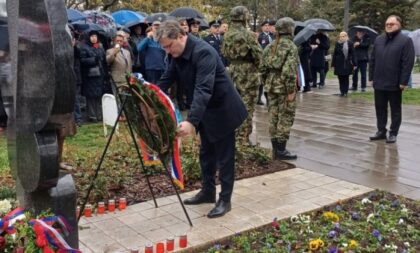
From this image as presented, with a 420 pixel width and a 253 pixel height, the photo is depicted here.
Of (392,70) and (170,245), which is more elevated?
(392,70)

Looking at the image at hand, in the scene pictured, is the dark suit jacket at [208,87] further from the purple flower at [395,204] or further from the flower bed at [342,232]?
the purple flower at [395,204]

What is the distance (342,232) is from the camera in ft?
14.7

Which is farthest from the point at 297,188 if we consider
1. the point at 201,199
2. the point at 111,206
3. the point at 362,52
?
the point at 362,52

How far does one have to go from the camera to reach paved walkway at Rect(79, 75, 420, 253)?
14.5ft

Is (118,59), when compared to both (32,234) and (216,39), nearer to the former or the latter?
(216,39)

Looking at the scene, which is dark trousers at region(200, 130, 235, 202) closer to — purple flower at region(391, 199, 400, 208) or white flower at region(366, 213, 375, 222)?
white flower at region(366, 213, 375, 222)

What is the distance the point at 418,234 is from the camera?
4.47m

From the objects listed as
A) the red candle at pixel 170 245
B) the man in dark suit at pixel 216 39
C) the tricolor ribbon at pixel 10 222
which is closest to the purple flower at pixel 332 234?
the red candle at pixel 170 245

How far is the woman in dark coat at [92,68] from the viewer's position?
9.14m

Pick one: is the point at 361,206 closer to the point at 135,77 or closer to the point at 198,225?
the point at 198,225

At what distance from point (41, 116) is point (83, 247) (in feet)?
4.42

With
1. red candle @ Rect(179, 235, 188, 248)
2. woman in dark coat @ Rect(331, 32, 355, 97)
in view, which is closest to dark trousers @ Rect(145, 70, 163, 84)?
woman in dark coat @ Rect(331, 32, 355, 97)

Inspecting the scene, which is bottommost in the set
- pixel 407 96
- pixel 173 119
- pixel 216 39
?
pixel 407 96

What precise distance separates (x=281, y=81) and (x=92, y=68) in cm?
389
